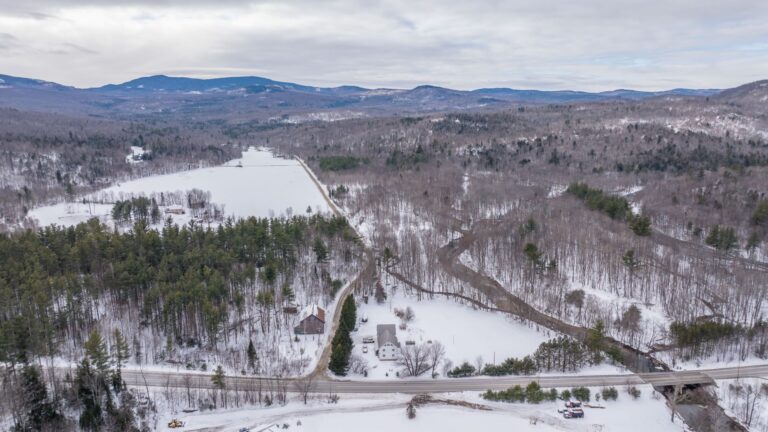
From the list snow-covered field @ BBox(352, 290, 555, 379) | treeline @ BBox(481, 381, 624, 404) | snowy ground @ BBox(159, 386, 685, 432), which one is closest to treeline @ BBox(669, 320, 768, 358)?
snowy ground @ BBox(159, 386, 685, 432)

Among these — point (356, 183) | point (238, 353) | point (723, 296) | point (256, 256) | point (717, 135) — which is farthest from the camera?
point (717, 135)

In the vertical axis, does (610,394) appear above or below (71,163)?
below

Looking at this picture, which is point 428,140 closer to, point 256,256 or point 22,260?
point 256,256

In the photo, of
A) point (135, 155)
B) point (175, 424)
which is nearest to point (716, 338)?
point (175, 424)

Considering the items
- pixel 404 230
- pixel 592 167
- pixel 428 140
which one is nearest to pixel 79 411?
pixel 404 230

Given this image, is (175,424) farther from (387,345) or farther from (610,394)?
(610,394)

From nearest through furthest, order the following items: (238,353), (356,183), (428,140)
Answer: (238,353) < (356,183) < (428,140)

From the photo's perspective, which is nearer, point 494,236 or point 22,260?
point 22,260

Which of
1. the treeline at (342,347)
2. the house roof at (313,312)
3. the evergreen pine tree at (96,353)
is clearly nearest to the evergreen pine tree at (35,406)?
the evergreen pine tree at (96,353)
